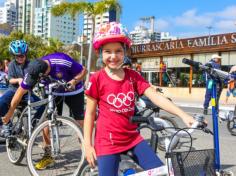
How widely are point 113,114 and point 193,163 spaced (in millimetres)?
702

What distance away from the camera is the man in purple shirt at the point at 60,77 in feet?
17.1

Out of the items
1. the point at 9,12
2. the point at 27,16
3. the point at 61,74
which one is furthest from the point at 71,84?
the point at 9,12

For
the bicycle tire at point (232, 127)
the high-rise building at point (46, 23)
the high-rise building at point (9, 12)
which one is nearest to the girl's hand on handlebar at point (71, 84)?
the bicycle tire at point (232, 127)

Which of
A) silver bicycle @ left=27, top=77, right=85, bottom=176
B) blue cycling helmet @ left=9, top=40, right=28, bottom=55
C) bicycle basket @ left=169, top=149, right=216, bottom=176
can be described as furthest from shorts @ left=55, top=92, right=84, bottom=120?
bicycle basket @ left=169, top=149, right=216, bottom=176

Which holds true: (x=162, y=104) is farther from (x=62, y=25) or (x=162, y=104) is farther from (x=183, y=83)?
(x=62, y=25)

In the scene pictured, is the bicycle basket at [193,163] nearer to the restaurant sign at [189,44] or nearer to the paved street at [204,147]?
the paved street at [204,147]

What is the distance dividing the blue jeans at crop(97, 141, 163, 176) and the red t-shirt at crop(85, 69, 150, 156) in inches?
1.7

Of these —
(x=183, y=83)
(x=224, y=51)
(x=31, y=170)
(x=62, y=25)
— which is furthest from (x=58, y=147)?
(x=62, y=25)

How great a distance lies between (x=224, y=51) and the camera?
27969mm

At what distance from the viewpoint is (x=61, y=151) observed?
508 cm

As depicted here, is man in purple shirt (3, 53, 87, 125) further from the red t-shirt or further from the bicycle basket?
the bicycle basket

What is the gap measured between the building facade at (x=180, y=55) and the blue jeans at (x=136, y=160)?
24944 mm

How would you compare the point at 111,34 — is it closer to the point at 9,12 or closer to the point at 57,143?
the point at 57,143

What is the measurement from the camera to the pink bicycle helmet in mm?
3168
